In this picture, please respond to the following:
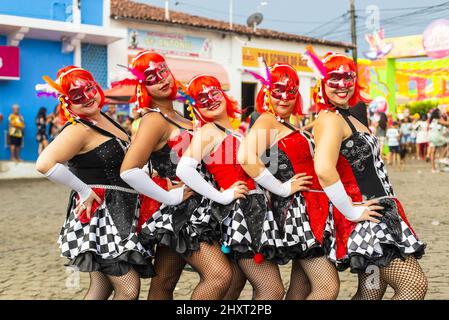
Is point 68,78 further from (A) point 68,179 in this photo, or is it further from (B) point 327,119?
(B) point 327,119

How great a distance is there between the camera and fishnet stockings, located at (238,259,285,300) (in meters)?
3.65

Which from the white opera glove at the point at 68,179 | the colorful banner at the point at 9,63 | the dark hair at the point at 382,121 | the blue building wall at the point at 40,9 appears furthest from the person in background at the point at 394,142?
the white opera glove at the point at 68,179

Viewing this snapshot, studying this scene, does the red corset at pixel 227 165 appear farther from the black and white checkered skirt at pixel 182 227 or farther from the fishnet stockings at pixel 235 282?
the fishnet stockings at pixel 235 282

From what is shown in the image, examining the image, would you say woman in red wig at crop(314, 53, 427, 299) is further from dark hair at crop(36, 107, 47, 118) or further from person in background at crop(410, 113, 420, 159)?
person in background at crop(410, 113, 420, 159)

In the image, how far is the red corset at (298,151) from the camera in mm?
3762

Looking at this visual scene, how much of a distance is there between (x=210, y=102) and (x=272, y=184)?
0.63 metres

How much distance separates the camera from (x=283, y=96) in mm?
3873

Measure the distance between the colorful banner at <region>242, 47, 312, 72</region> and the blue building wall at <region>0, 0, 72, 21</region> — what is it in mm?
8502

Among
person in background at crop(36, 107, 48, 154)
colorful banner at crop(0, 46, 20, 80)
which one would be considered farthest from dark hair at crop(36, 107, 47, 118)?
colorful banner at crop(0, 46, 20, 80)

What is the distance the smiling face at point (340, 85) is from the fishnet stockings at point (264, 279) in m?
0.99

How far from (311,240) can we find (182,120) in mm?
1133

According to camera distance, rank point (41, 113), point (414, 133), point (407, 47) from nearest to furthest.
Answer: point (41, 113), point (414, 133), point (407, 47)

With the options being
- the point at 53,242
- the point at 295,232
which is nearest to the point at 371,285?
the point at 295,232
